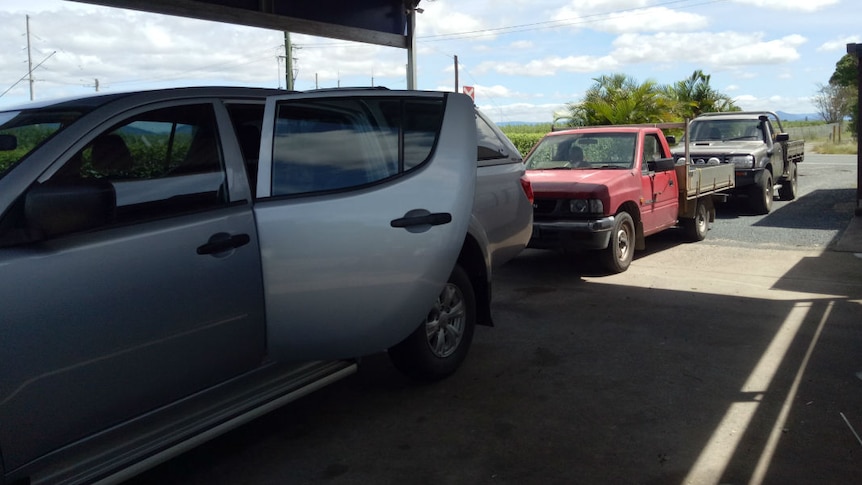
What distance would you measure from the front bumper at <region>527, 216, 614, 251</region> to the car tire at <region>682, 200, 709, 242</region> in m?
2.99

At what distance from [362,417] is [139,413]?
1616 mm

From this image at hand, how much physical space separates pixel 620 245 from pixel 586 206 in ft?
2.67

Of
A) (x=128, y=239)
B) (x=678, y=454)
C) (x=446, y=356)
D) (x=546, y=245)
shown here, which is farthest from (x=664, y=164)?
(x=128, y=239)

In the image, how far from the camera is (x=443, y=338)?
5234 millimetres

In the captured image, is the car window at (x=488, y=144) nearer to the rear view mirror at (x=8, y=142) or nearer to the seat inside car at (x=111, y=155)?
the seat inside car at (x=111, y=155)

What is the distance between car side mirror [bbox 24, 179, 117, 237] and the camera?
3018 millimetres

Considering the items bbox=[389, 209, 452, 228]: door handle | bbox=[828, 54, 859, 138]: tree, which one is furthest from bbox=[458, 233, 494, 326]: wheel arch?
bbox=[828, 54, 859, 138]: tree

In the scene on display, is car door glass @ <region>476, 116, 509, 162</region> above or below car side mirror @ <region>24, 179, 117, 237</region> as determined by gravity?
above

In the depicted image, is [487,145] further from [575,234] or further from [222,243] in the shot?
[575,234]

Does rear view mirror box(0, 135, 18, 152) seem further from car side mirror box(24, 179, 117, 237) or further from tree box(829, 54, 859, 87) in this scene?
tree box(829, 54, 859, 87)

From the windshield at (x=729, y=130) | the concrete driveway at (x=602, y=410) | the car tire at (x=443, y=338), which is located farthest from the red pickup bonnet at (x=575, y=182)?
the windshield at (x=729, y=130)

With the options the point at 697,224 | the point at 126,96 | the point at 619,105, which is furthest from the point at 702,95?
the point at 126,96

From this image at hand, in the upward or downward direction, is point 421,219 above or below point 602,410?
above

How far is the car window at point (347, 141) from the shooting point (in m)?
4.11
